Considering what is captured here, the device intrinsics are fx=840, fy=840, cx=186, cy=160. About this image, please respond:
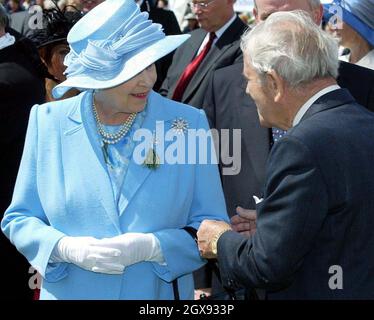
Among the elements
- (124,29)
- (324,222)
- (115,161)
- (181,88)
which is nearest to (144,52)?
(124,29)

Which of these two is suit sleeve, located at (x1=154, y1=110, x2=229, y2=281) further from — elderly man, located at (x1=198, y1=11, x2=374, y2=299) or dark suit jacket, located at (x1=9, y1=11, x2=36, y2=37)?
dark suit jacket, located at (x1=9, y1=11, x2=36, y2=37)

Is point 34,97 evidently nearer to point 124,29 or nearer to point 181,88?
point 181,88

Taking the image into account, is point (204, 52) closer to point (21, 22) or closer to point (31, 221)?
point (21, 22)

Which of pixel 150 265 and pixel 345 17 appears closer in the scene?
pixel 150 265

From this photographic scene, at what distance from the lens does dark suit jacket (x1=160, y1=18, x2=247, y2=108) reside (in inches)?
211

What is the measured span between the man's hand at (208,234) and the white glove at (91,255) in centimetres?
31

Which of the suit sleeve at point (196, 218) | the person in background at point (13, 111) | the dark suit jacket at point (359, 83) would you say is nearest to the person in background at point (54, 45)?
the person in background at point (13, 111)

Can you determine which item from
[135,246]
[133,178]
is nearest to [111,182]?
[133,178]

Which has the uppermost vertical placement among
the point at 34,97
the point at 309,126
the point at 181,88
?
the point at 309,126

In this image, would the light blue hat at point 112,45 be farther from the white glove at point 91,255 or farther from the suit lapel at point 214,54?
the suit lapel at point 214,54

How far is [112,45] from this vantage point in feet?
10.4

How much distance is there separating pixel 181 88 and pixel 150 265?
8.12ft

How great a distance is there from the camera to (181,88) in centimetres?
554

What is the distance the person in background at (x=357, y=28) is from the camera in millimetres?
4742
